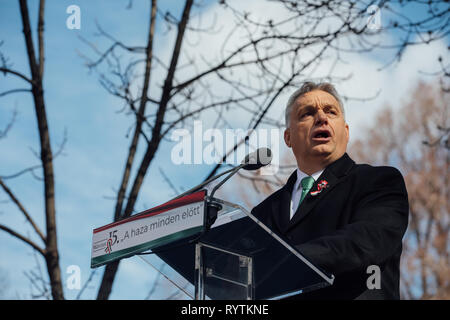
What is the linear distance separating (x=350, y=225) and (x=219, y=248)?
0.54 metres

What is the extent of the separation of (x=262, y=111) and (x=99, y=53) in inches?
72.2

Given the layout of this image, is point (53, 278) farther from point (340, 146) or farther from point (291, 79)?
point (340, 146)

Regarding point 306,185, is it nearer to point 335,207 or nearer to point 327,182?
point 327,182

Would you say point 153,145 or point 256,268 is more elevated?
point 153,145

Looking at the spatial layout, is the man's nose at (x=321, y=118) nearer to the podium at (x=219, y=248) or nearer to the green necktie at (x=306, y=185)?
the green necktie at (x=306, y=185)

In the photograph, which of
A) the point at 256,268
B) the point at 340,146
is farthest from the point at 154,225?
the point at 340,146

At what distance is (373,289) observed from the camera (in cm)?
251

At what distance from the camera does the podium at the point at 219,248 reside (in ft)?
7.23

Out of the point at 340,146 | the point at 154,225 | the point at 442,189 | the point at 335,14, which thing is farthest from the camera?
the point at 442,189

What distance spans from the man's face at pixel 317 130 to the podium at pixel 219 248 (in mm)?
816

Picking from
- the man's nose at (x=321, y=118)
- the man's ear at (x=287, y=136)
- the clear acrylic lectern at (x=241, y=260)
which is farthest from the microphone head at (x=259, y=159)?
the man's ear at (x=287, y=136)

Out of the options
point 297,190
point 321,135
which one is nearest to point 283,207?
point 297,190

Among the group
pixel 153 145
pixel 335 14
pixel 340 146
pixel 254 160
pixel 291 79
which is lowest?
pixel 254 160

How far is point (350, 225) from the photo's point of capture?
2488 millimetres
